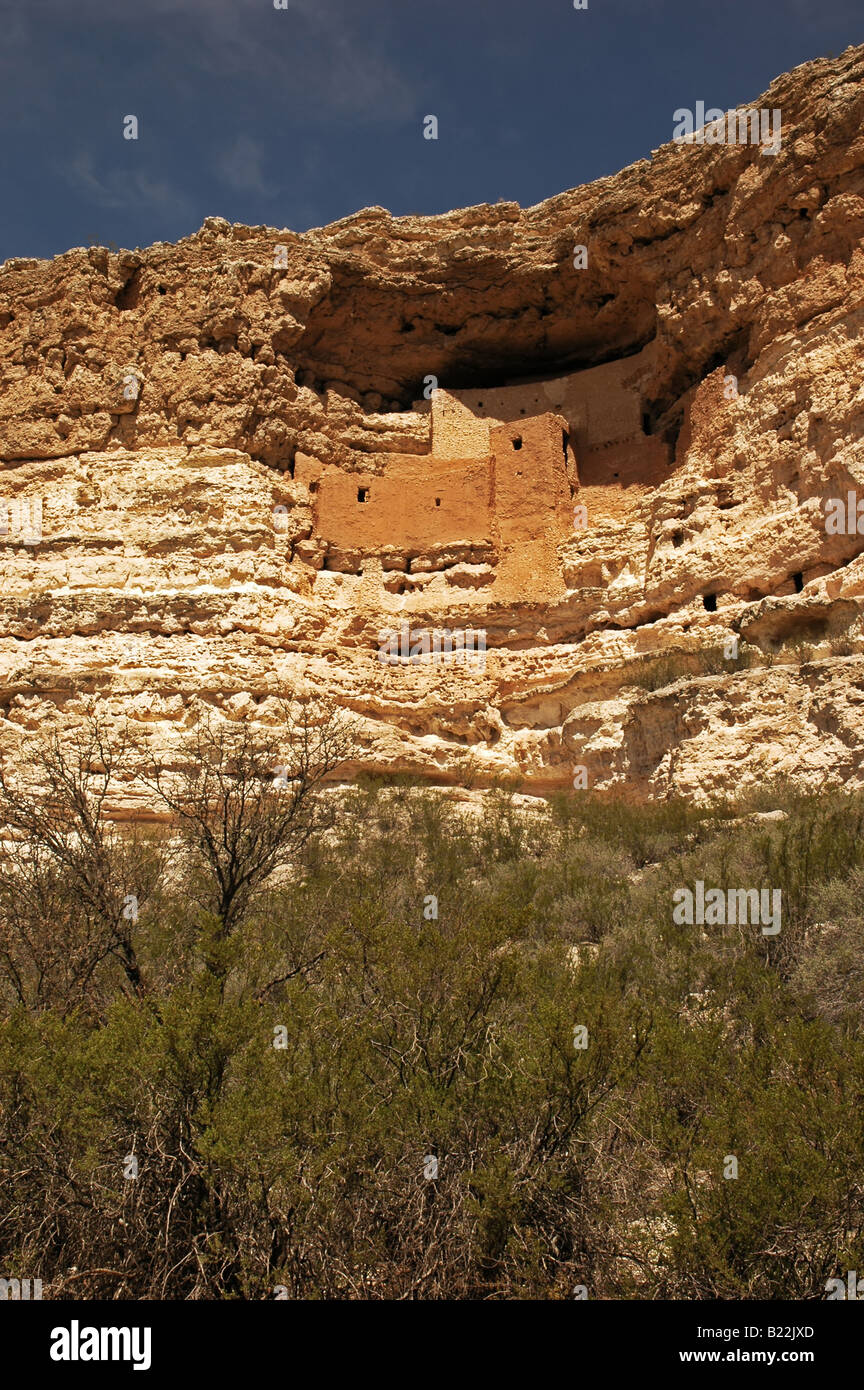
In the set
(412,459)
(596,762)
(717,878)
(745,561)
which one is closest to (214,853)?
(717,878)

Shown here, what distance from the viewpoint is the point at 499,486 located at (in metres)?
15.9

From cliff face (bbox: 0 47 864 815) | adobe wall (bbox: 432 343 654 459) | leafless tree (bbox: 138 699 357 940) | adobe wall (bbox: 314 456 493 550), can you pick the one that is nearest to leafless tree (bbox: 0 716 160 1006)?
leafless tree (bbox: 138 699 357 940)

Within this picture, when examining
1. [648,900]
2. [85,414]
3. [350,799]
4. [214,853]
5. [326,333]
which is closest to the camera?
[214,853]

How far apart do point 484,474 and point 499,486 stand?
41cm

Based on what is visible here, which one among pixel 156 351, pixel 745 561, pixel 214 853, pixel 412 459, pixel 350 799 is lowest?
pixel 214 853

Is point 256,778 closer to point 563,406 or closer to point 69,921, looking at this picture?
point 69,921

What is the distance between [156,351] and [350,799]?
8014mm

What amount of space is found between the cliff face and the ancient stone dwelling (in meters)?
0.05

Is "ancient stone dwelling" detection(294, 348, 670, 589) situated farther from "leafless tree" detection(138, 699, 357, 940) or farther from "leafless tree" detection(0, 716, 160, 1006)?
"leafless tree" detection(0, 716, 160, 1006)

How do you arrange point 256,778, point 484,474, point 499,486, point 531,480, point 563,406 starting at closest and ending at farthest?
1. point 256,778
2. point 531,480
3. point 499,486
4. point 484,474
5. point 563,406

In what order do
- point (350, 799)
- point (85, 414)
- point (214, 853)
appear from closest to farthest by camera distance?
point (214, 853), point (350, 799), point (85, 414)

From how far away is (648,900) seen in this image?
8672 mm

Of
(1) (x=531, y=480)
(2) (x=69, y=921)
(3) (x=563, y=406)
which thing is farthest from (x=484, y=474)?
(2) (x=69, y=921)
